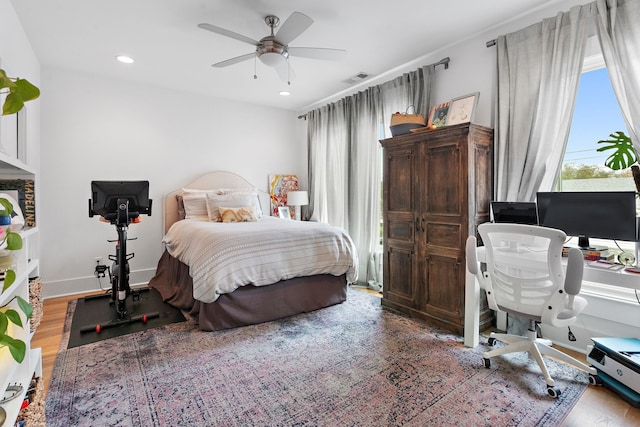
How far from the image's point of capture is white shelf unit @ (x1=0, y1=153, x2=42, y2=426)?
1.09 m

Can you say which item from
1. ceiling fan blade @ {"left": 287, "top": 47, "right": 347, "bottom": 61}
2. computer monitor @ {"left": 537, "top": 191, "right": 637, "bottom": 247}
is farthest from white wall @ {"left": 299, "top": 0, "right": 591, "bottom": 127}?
ceiling fan blade @ {"left": 287, "top": 47, "right": 347, "bottom": 61}

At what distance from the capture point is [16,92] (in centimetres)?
86

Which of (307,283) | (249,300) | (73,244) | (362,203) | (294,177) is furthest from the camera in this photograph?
(294,177)

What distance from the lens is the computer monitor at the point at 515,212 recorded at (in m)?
2.46

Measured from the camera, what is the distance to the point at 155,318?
3.07m

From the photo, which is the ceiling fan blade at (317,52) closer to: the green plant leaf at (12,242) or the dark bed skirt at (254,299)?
the dark bed skirt at (254,299)

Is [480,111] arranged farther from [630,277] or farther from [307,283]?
[307,283]

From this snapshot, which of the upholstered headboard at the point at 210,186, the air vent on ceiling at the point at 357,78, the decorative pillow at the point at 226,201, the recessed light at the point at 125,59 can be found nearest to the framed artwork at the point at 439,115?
the air vent on ceiling at the point at 357,78

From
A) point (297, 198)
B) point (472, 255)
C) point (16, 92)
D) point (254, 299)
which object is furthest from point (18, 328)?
point (297, 198)

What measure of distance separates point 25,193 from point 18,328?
61 cm

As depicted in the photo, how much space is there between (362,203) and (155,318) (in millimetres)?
2706

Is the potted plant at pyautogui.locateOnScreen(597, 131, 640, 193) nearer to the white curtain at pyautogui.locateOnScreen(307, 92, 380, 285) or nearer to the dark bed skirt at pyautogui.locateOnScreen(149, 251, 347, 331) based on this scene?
the white curtain at pyautogui.locateOnScreen(307, 92, 380, 285)

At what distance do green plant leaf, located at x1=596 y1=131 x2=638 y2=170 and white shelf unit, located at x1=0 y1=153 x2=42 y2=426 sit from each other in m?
3.20

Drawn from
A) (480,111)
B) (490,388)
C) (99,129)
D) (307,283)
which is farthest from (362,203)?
(99,129)
